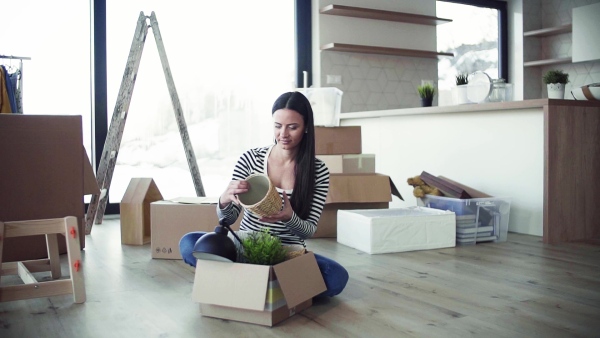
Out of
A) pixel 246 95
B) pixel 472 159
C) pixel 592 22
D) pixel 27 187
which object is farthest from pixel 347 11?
pixel 27 187

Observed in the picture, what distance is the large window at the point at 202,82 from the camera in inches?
182

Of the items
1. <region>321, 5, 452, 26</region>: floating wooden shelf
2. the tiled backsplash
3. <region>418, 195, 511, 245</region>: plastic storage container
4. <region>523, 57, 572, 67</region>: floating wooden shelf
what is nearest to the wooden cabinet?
<region>321, 5, 452, 26</region>: floating wooden shelf

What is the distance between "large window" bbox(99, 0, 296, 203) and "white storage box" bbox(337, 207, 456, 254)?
1.95 metres

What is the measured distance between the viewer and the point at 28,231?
212 centimetres

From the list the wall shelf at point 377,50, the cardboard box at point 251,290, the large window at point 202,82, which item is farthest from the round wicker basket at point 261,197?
the wall shelf at point 377,50

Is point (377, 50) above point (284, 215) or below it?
above

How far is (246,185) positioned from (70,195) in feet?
4.87

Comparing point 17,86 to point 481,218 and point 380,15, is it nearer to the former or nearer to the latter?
point 481,218

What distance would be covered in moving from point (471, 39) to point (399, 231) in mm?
3820

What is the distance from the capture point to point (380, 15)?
540 centimetres

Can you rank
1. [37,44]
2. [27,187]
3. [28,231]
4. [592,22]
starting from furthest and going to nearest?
[592,22] < [37,44] < [27,187] < [28,231]

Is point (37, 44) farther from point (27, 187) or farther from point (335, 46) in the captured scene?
point (335, 46)

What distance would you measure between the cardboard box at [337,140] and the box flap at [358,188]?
0.23 meters

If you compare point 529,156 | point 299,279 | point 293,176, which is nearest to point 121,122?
point 293,176
